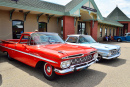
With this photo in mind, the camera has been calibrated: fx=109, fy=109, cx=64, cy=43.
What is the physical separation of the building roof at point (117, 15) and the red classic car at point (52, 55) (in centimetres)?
2778

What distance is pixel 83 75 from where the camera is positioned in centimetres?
397

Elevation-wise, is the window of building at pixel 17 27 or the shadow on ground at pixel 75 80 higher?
the window of building at pixel 17 27

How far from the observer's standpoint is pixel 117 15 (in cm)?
2902

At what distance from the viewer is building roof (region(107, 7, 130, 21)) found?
27734 mm

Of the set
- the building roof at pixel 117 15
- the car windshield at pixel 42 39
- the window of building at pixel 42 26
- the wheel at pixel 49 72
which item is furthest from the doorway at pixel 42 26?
the building roof at pixel 117 15

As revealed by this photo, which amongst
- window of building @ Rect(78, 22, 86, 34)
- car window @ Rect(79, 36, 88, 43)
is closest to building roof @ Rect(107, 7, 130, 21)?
window of building @ Rect(78, 22, 86, 34)

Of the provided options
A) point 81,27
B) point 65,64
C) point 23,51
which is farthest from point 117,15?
point 65,64

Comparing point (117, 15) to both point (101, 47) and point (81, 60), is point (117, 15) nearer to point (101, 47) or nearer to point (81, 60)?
point (101, 47)

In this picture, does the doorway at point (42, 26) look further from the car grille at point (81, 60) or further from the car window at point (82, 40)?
the car grille at point (81, 60)

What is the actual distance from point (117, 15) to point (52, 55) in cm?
3056

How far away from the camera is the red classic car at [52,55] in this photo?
10.0 feet

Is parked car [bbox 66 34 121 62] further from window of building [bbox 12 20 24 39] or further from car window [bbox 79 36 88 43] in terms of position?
window of building [bbox 12 20 24 39]

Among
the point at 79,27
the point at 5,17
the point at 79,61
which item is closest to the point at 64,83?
the point at 79,61

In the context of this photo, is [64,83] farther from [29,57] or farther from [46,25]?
[46,25]
